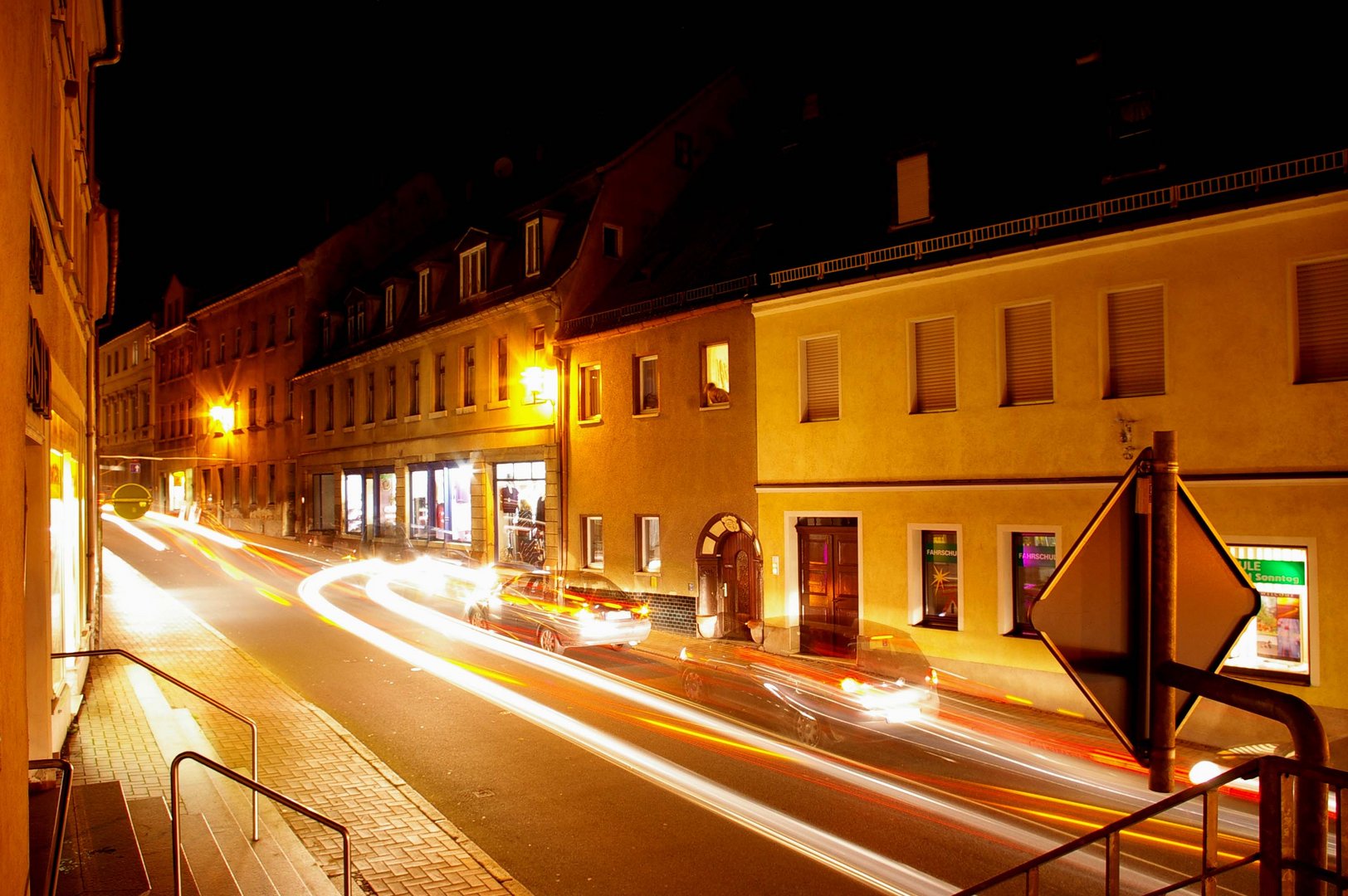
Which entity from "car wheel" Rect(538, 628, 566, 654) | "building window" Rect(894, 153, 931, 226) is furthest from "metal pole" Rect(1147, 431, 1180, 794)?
"car wheel" Rect(538, 628, 566, 654)

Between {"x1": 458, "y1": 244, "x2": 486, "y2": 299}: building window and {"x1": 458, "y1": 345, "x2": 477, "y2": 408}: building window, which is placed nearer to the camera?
{"x1": 458, "y1": 244, "x2": 486, "y2": 299}: building window

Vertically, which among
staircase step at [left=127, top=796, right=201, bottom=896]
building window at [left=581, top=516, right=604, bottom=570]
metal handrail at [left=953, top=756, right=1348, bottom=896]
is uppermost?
metal handrail at [left=953, top=756, right=1348, bottom=896]

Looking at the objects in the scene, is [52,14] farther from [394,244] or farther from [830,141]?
[394,244]

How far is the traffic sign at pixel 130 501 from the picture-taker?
593 inches

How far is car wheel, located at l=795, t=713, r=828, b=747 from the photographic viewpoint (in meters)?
11.1

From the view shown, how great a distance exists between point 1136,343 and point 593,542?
14409mm

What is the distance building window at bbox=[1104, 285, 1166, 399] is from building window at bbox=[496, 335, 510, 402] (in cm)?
1763

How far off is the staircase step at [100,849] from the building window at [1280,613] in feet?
39.4

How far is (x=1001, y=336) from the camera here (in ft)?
47.0

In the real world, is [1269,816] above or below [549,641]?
above

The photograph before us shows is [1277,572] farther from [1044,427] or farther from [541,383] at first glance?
[541,383]

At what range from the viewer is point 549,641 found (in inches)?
683

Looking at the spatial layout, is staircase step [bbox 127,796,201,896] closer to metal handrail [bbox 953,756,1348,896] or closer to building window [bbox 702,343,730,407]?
metal handrail [bbox 953,756,1348,896]

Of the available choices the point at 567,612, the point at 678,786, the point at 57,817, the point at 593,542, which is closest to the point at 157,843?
the point at 57,817
